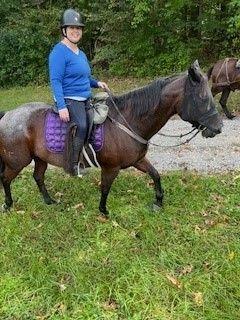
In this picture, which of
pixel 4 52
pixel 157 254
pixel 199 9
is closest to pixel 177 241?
pixel 157 254

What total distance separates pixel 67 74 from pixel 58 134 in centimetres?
74

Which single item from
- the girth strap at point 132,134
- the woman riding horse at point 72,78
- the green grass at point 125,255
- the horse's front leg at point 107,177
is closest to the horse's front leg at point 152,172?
the green grass at point 125,255

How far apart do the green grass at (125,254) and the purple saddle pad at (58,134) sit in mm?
950

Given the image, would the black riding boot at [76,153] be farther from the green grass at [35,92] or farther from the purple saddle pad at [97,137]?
the green grass at [35,92]

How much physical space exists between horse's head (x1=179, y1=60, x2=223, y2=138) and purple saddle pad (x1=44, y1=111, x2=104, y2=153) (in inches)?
39.5

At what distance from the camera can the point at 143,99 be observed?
4793 millimetres

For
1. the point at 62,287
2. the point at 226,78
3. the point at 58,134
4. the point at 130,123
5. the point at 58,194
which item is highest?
the point at 130,123

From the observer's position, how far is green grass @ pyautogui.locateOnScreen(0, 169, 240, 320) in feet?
13.0

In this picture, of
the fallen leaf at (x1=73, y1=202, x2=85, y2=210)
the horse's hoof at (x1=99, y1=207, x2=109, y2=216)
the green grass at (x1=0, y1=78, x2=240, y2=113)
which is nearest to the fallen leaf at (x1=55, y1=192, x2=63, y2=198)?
the fallen leaf at (x1=73, y1=202, x2=85, y2=210)

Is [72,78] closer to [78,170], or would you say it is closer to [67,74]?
[67,74]

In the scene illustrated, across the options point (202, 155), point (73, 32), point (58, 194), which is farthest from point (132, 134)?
point (202, 155)

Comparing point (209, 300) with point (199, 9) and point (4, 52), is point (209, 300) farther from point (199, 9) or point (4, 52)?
point (4, 52)

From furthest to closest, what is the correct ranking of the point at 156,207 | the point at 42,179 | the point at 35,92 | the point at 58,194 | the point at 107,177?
the point at 35,92
the point at 58,194
the point at 42,179
the point at 156,207
the point at 107,177

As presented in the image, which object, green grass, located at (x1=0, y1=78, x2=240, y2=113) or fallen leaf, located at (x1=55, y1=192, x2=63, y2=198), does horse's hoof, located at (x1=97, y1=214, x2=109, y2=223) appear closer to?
fallen leaf, located at (x1=55, y1=192, x2=63, y2=198)
